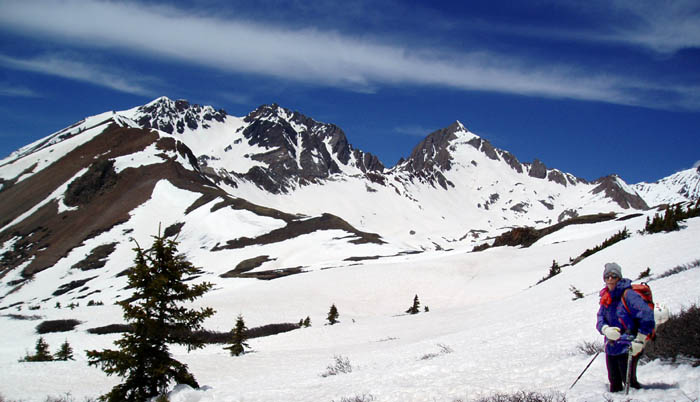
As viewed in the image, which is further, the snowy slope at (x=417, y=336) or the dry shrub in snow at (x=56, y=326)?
the dry shrub in snow at (x=56, y=326)

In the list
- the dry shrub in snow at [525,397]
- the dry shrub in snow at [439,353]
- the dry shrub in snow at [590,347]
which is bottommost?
the dry shrub in snow at [439,353]

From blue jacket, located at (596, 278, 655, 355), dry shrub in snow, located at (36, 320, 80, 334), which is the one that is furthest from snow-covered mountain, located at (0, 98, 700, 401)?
dry shrub in snow, located at (36, 320, 80, 334)

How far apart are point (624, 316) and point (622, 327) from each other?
162 mm

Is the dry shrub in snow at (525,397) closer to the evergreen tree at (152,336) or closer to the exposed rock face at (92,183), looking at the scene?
the evergreen tree at (152,336)

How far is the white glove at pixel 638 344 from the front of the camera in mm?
5414

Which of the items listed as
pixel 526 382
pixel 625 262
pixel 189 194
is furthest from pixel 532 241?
pixel 189 194

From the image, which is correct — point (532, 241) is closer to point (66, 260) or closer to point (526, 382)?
point (526, 382)

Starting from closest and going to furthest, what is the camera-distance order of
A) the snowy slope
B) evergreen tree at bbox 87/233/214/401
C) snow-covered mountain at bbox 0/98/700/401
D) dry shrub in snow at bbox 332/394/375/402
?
dry shrub in snow at bbox 332/394/375/402 → the snowy slope → snow-covered mountain at bbox 0/98/700/401 → evergreen tree at bbox 87/233/214/401

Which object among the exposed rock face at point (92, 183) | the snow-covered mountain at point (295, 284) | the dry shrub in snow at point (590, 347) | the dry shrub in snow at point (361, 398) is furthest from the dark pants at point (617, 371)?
the exposed rock face at point (92, 183)

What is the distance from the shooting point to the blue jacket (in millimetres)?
5559

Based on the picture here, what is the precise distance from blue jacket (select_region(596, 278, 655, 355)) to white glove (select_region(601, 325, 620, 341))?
0.49 ft

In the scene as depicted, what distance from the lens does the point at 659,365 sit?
6191mm

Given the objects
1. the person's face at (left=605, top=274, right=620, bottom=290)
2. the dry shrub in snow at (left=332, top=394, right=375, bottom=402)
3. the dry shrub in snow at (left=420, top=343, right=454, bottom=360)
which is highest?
A: the person's face at (left=605, top=274, right=620, bottom=290)

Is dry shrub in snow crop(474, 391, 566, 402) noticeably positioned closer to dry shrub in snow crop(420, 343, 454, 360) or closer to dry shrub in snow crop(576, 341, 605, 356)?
dry shrub in snow crop(576, 341, 605, 356)
